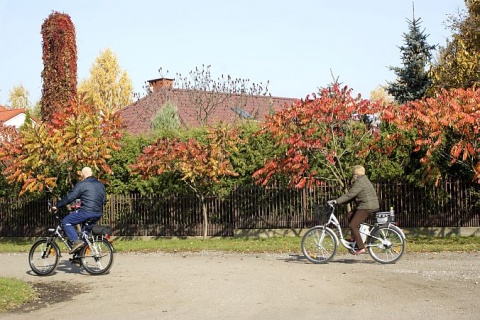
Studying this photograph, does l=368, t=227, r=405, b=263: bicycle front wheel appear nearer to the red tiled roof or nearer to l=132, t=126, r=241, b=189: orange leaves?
l=132, t=126, r=241, b=189: orange leaves

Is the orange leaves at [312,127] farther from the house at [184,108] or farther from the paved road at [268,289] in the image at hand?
the house at [184,108]

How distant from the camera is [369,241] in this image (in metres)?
13.5

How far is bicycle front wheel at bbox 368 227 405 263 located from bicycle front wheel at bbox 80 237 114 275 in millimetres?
4908

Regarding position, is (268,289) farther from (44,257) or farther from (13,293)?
(44,257)

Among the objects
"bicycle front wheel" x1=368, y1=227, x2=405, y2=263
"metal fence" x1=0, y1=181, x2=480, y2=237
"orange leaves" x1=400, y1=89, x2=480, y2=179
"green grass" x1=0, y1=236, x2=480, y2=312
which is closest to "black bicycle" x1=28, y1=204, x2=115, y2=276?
"bicycle front wheel" x1=368, y1=227, x2=405, y2=263

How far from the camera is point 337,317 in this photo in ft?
26.8

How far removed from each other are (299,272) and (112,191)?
12.4 meters

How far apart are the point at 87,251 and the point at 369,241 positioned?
17.3ft

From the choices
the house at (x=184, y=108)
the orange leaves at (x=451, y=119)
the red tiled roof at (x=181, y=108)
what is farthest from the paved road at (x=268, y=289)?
the red tiled roof at (x=181, y=108)

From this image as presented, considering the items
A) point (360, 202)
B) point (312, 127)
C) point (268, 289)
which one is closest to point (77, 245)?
point (268, 289)

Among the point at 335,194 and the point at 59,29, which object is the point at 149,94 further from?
the point at 335,194

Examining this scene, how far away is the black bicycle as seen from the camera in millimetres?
12750

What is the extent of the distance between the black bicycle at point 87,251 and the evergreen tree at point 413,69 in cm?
2420

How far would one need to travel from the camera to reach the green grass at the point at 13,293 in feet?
31.9
